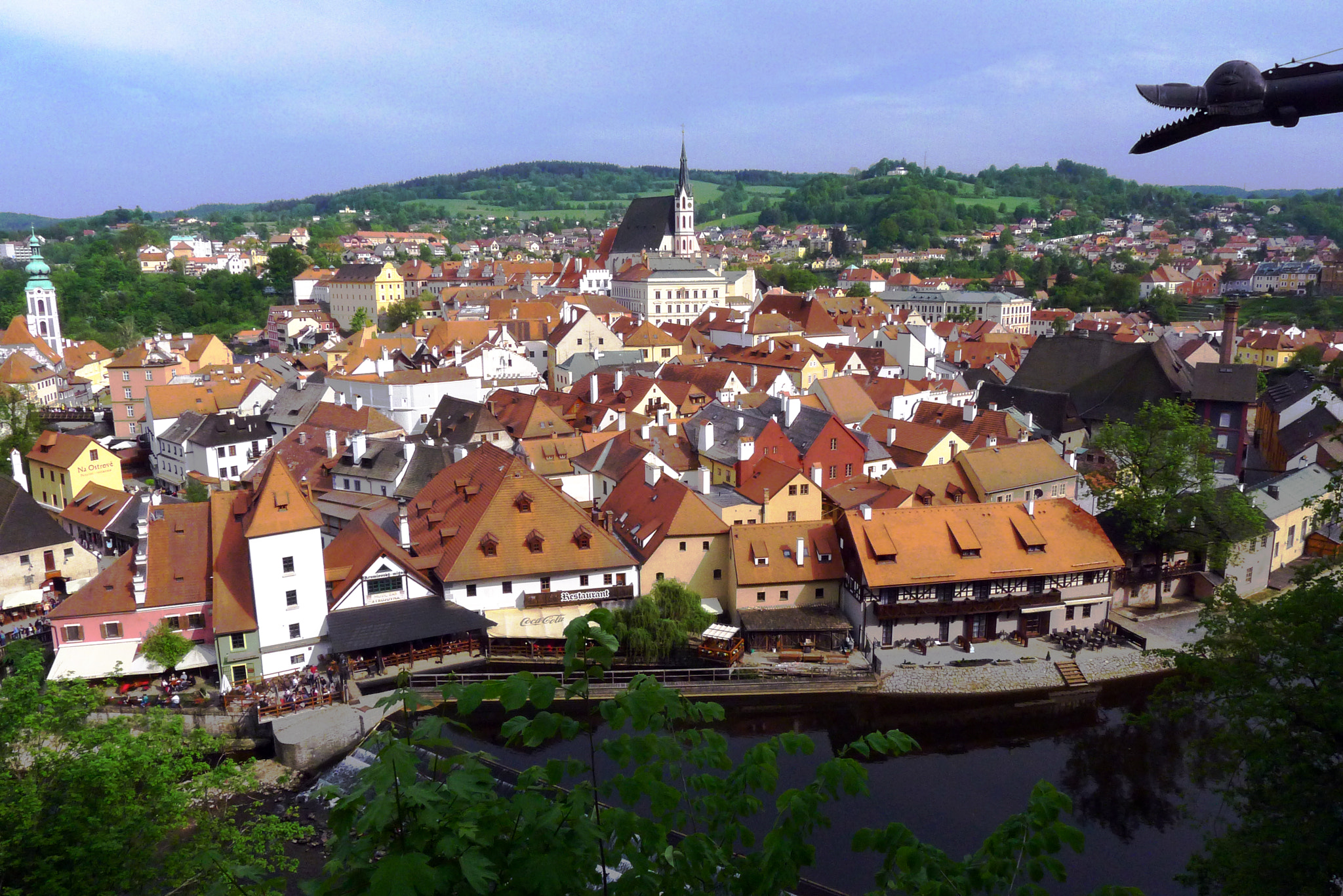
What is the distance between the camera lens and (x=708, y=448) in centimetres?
3784

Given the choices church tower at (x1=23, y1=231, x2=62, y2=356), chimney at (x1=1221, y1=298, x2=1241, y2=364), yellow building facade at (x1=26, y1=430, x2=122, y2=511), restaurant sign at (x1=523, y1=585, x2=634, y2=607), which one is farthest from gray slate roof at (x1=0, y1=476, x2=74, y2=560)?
church tower at (x1=23, y1=231, x2=62, y2=356)

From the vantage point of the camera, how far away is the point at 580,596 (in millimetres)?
28453

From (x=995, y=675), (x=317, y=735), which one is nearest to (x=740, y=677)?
(x=995, y=675)

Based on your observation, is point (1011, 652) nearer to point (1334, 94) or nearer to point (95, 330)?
point (1334, 94)

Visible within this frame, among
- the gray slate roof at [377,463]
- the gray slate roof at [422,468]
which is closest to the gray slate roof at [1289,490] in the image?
the gray slate roof at [422,468]

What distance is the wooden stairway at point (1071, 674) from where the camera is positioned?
87.9 feet

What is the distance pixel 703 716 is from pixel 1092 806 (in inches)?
769

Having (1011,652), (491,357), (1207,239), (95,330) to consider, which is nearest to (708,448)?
(1011,652)

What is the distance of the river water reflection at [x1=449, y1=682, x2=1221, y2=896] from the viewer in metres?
19.9

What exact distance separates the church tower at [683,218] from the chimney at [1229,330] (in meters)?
A: 72.3

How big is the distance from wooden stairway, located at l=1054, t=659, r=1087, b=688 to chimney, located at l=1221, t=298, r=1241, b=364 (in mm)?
34050

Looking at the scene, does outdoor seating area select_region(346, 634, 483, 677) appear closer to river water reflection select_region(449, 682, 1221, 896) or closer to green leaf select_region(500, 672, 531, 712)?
river water reflection select_region(449, 682, 1221, 896)

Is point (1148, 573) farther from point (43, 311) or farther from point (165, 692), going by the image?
point (43, 311)

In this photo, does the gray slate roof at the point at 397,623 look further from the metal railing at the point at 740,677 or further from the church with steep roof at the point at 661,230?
the church with steep roof at the point at 661,230
